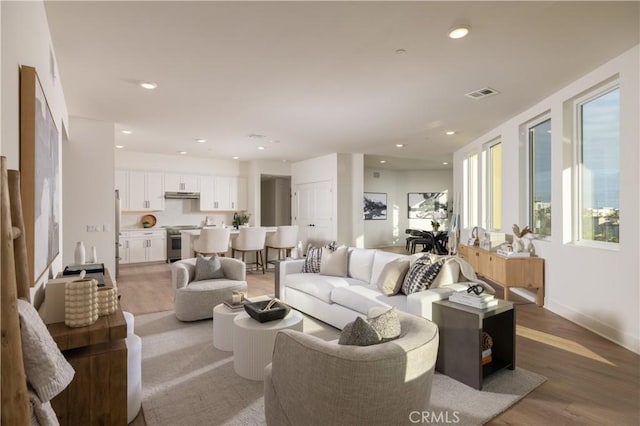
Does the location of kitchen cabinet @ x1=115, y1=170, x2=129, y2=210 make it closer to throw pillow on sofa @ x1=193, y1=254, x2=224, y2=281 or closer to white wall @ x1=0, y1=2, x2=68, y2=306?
throw pillow on sofa @ x1=193, y1=254, x2=224, y2=281

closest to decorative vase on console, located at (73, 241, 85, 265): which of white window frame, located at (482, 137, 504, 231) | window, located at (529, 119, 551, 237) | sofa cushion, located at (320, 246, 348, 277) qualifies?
sofa cushion, located at (320, 246, 348, 277)

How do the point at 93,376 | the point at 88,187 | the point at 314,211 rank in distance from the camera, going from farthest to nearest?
the point at 314,211 → the point at 88,187 → the point at 93,376

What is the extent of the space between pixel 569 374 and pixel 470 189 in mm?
5120

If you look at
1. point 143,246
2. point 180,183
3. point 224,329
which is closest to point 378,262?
point 224,329

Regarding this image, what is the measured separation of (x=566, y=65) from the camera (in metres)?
3.35

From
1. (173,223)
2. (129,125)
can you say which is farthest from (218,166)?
(129,125)

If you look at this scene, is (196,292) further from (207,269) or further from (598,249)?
(598,249)

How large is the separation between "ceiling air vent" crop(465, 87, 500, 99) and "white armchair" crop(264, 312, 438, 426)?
3222 mm

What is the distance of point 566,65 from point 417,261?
7.75 feet

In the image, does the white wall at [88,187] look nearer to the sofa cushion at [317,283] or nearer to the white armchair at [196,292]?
the white armchair at [196,292]

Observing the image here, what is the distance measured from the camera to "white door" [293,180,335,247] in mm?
8227

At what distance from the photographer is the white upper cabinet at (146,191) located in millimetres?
7809

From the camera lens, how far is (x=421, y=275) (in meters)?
3.14

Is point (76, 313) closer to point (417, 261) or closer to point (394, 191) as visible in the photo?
point (417, 261)
